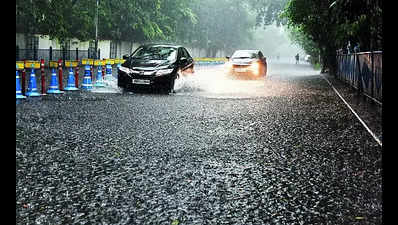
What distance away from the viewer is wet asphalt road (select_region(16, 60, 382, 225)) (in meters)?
4.04

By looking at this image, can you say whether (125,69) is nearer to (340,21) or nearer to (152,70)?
(152,70)

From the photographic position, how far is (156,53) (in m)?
16.7

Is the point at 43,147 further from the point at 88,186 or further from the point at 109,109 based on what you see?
the point at 109,109

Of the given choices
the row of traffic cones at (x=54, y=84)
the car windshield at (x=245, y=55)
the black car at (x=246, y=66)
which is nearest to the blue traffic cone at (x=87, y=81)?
the row of traffic cones at (x=54, y=84)

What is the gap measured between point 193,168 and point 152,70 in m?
9.95

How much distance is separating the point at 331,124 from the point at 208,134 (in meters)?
2.80

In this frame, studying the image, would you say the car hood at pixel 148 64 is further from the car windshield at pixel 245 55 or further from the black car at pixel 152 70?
the car windshield at pixel 245 55

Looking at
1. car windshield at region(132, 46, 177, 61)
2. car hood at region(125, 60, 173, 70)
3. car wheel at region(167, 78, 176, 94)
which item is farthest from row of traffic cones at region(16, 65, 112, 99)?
car wheel at region(167, 78, 176, 94)

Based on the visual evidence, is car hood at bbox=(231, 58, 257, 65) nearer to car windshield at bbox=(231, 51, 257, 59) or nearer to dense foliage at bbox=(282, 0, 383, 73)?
car windshield at bbox=(231, 51, 257, 59)

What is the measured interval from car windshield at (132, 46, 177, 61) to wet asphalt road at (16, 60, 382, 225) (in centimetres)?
550

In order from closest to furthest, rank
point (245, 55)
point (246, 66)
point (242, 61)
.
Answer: point (246, 66) → point (242, 61) → point (245, 55)

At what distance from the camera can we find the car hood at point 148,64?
608 inches

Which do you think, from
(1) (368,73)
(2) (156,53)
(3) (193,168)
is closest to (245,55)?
(2) (156,53)
